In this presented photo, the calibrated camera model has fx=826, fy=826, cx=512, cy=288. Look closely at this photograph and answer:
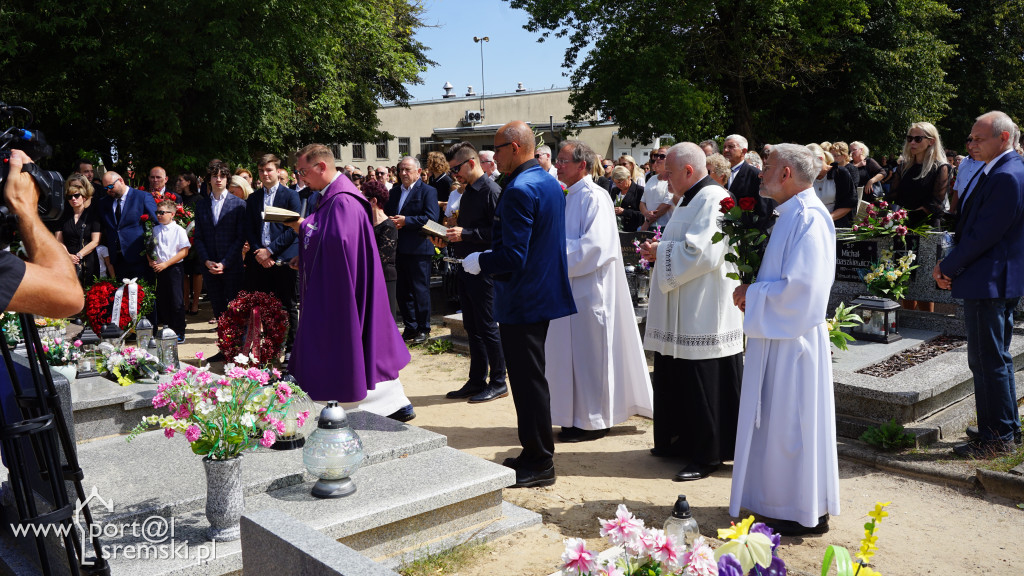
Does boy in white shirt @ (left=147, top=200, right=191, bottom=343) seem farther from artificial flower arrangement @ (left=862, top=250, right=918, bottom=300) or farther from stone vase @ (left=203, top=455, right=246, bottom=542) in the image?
artificial flower arrangement @ (left=862, top=250, right=918, bottom=300)

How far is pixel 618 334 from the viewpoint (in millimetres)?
6465

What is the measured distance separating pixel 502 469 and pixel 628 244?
24.1ft

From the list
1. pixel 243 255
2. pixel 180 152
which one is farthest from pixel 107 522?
pixel 180 152

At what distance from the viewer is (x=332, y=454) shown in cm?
427

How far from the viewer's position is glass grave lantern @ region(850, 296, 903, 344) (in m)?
7.80

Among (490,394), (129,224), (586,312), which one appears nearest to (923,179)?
(586,312)

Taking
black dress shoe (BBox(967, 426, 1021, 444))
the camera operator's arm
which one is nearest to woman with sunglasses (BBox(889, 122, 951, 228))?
black dress shoe (BBox(967, 426, 1021, 444))

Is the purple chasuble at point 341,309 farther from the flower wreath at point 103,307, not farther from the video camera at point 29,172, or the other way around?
the video camera at point 29,172

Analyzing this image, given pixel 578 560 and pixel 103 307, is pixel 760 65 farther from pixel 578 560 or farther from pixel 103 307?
pixel 578 560

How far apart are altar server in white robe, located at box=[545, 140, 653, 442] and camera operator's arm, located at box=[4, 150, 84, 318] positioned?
416 centimetres

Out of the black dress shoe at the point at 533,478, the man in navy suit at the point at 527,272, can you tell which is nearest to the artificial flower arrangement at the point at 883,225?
the man in navy suit at the point at 527,272

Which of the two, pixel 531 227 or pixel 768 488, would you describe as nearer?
pixel 768 488

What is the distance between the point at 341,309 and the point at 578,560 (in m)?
4.09

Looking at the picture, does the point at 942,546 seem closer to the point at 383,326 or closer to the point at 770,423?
the point at 770,423
